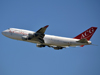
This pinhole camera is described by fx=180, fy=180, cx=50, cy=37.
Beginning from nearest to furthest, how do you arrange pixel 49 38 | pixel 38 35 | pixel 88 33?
pixel 38 35 < pixel 88 33 < pixel 49 38

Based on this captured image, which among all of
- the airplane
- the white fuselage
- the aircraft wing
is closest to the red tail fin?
the airplane

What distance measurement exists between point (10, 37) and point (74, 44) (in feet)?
65.9

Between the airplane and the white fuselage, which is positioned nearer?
the airplane

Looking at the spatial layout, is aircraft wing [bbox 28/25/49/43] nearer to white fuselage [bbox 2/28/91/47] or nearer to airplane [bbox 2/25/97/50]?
airplane [bbox 2/25/97/50]

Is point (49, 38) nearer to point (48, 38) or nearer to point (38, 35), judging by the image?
point (48, 38)

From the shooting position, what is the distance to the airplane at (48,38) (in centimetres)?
5213

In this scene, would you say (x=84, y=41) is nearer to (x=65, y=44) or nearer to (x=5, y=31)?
(x=65, y=44)

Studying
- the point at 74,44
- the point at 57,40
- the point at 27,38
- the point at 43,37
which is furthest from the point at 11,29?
the point at 74,44

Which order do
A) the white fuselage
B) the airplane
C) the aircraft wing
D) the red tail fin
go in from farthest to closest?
the red tail fin < the white fuselage < the airplane < the aircraft wing

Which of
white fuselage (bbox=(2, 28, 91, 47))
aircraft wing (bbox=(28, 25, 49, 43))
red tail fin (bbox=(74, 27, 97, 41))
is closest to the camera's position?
aircraft wing (bbox=(28, 25, 49, 43))

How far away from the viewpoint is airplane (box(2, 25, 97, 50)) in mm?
52128

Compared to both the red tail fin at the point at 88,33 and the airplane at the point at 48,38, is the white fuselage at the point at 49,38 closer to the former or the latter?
the airplane at the point at 48,38

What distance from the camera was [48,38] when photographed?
54438 millimetres

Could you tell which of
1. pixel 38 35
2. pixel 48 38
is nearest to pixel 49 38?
pixel 48 38
